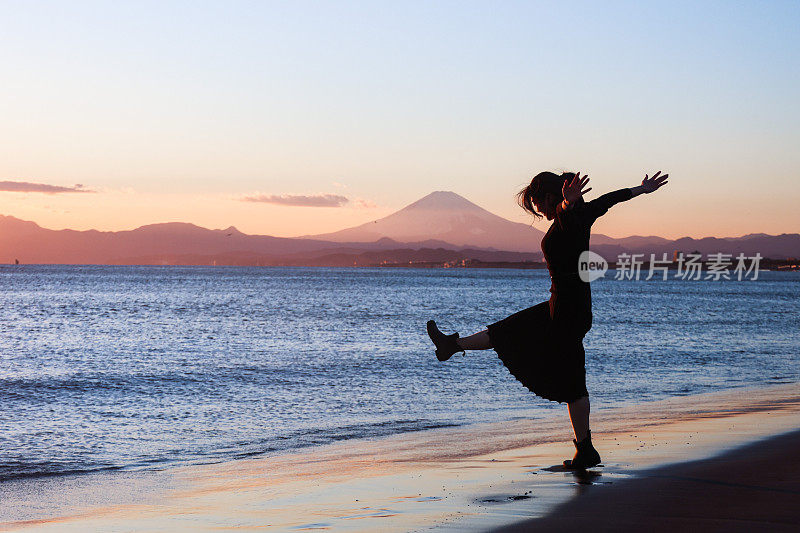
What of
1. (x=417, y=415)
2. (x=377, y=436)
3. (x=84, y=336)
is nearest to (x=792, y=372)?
(x=417, y=415)

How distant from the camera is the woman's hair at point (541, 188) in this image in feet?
18.6

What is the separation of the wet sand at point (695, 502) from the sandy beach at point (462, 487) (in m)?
0.01

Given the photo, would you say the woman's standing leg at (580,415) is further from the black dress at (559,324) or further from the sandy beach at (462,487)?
the sandy beach at (462,487)

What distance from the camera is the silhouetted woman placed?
5.48 meters

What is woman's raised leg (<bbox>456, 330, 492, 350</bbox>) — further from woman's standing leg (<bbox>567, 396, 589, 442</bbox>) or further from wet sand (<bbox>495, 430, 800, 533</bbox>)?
wet sand (<bbox>495, 430, 800, 533</bbox>)

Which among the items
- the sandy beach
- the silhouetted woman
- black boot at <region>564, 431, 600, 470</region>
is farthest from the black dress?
the sandy beach

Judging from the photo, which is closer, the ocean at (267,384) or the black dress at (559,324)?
the black dress at (559,324)

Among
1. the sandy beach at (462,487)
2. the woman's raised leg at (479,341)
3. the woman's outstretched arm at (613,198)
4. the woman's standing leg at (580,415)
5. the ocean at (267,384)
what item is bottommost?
the ocean at (267,384)

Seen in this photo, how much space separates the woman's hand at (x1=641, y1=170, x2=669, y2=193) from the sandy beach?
6.13 ft

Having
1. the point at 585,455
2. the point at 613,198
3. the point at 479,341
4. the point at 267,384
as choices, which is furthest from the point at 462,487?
the point at 267,384

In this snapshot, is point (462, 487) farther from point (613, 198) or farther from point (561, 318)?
point (613, 198)

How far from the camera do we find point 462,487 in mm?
5707

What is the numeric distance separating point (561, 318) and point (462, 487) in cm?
132

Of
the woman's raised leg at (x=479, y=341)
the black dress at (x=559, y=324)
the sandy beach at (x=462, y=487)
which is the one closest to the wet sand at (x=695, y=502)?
the sandy beach at (x=462, y=487)
